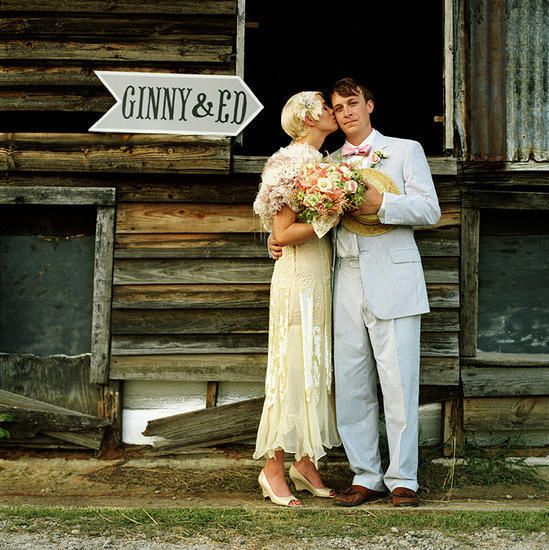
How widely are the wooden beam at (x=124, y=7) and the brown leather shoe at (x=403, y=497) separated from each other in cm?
315

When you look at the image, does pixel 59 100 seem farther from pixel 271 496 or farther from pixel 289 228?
pixel 271 496

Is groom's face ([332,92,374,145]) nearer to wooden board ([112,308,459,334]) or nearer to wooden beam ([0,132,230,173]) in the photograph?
wooden beam ([0,132,230,173])

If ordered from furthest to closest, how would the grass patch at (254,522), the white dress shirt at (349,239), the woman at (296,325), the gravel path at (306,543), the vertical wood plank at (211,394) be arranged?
the vertical wood plank at (211,394)
the white dress shirt at (349,239)
the woman at (296,325)
the grass patch at (254,522)
the gravel path at (306,543)

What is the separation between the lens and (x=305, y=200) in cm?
401

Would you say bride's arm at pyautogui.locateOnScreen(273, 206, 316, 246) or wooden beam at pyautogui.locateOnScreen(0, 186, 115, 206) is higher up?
wooden beam at pyautogui.locateOnScreen(0, 186, 115, 206)

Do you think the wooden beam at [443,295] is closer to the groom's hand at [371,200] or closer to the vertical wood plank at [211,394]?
the groom's hand at [371,200]

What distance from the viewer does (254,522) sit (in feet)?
13.1

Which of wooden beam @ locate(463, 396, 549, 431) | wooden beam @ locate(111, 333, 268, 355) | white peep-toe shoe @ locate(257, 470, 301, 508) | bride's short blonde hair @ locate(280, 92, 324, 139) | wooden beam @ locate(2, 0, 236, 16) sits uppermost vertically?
wooden beam @ locate(2, 0, 236, 16)

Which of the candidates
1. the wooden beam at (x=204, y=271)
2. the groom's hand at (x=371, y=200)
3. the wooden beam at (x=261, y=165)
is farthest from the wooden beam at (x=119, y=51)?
the groom's hand at (x=371, y=200)

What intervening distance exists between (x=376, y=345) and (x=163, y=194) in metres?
1.85

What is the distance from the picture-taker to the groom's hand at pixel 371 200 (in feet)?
13.6

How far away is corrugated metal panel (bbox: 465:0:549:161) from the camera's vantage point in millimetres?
5223

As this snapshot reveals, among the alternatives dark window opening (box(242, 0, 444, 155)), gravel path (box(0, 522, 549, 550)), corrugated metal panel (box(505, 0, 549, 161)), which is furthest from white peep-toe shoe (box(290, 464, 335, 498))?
dark window opening (box(242, 0, 444, 155))

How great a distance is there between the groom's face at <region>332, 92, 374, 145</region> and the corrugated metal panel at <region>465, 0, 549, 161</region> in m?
1.14
